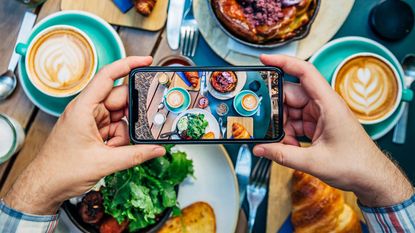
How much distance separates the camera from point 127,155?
892mm

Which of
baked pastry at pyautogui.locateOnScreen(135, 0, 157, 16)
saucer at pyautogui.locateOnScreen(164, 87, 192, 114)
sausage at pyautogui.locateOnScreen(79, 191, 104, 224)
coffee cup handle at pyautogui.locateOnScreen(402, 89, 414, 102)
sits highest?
baked pastry at pyautogui.locateOnScreen(135, 0, 157, 16)

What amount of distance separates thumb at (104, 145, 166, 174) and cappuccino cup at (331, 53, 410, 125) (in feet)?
1.54

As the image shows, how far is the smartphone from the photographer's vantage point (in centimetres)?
93

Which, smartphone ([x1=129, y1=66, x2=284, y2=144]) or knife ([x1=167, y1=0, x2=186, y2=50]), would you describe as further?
knife ([x1=167, y1=0, x2=186, y2=50])

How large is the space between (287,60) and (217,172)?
0.34m

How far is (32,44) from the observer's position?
42.6 inches

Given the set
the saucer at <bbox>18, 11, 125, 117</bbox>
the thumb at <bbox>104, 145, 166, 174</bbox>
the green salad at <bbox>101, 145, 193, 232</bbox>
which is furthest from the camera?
the saucer at <bbox>18, 11, 125, 117</bbox>

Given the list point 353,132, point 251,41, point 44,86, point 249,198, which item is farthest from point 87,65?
point 353,132

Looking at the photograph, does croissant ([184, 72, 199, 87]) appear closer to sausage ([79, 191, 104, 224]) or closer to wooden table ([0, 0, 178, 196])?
wooden table ([0, 0, 178, 196])

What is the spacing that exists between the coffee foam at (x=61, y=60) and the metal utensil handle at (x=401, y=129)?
755mm

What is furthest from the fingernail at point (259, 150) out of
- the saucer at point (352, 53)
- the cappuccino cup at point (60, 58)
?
the cappuccino cup at point (60, 58)

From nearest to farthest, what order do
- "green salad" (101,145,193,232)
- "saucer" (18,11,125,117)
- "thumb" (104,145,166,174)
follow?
1. "thumb" (104,145,166,174)
2. "green salad" (101,145,193,232)
3. "saucer" (18,11,125,117)

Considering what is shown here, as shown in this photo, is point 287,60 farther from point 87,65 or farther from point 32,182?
point 32,182

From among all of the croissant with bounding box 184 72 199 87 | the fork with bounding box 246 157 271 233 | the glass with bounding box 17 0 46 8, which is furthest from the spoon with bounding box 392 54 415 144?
the glass with bounding box 17 0 46 8
